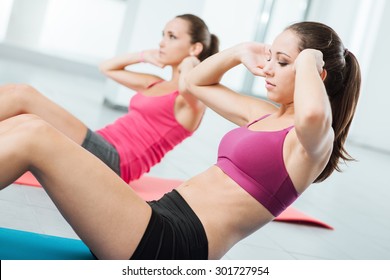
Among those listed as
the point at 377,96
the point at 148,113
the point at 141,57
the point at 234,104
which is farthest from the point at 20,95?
the point at 377,96

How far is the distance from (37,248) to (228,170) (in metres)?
0.60

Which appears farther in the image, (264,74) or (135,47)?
(135,47)

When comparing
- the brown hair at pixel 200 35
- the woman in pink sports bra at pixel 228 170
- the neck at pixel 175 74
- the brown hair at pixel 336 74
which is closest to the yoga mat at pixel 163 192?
the neck at pixel 175 74

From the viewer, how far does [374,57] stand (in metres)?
9.61

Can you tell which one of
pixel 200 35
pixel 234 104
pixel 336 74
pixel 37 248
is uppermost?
pixel 336 74

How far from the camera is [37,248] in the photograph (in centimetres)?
191

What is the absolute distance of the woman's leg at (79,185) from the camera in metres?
1.68

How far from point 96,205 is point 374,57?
8.52 m

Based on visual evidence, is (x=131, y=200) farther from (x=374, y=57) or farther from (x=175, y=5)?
(x=374, y=57)

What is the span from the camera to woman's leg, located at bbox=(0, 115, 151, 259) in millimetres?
1676

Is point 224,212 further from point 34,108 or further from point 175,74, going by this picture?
point 175,74

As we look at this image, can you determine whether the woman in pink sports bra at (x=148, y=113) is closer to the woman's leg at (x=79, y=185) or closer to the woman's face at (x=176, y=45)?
the woman's face at (x=176, y=45)

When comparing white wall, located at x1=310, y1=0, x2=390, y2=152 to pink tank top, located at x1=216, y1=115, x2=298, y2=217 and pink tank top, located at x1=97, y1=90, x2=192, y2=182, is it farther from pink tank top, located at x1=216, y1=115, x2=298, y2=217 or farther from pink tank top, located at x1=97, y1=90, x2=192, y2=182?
pink tank top, located at x1=216, y1=115, x2=298, y2=217

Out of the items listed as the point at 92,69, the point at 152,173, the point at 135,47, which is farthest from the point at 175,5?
the point at 92,69
